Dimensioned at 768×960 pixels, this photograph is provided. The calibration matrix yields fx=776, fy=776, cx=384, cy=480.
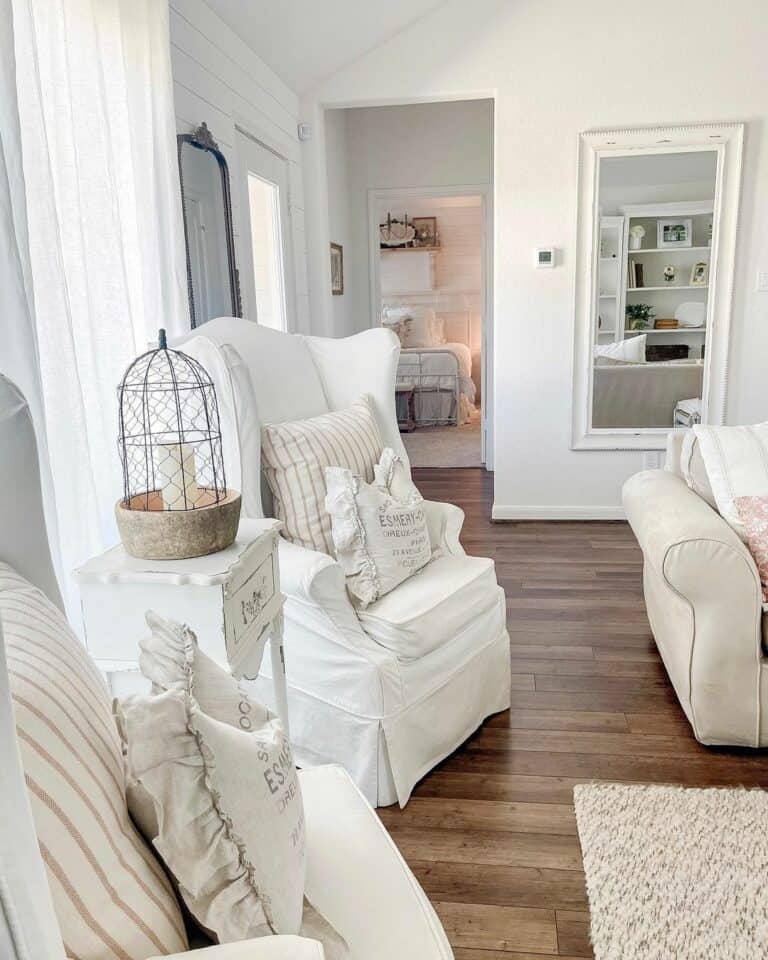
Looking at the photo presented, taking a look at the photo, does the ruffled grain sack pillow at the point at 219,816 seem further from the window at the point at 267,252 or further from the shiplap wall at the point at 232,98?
the window at the point at 267,252

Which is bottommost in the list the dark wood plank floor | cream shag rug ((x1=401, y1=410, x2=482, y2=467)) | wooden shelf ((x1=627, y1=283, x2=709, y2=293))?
cream shag rug ((x1=401, y1=410, x2=482, y2=467))

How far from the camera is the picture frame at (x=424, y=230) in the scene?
Answer: 366 inches

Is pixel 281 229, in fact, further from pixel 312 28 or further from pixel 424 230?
pixel 424 230

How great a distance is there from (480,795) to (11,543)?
141 cm

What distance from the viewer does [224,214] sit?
304 centimetres

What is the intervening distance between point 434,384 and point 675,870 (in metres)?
6.47

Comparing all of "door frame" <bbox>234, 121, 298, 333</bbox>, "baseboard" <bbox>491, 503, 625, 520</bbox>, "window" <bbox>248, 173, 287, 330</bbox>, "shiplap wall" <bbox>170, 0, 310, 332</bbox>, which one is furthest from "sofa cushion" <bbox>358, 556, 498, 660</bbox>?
"baseboard" <bbox>491, 503, 625, 520</bbox>

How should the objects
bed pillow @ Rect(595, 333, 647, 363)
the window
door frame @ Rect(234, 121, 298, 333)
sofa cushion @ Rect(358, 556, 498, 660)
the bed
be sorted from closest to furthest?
sofa cushion @ Rect(358, 556, 498, 660), door frame @ Rect(234, 121, 298, 333), the window, bed pillow @ Rect(595, 333, 647, 363), the bed

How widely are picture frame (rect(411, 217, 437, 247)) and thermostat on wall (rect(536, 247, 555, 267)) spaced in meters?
5.39

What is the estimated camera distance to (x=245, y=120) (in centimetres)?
336

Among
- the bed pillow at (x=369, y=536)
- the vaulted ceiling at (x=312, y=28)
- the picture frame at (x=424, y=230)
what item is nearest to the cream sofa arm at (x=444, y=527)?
the bed pillow at (x=369, y=536)

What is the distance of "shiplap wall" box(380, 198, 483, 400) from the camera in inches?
368

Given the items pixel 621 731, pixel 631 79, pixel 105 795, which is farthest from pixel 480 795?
pixel 631 79

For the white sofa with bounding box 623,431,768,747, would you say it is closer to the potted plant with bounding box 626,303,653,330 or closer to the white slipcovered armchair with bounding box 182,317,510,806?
the white slipcovered armchair with bounding box 182,317,510,806
